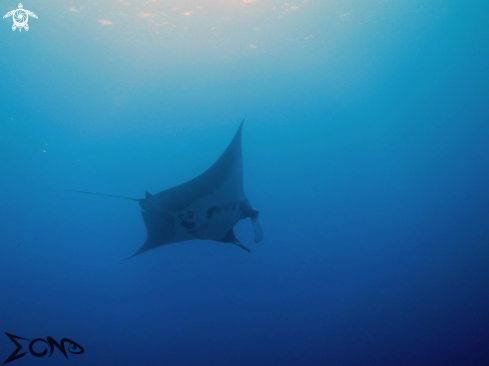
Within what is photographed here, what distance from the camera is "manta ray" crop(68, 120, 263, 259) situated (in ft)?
8.94

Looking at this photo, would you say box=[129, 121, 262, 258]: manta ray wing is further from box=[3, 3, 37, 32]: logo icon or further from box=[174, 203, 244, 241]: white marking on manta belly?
box=[3, 3, 37, 32]: logo icon

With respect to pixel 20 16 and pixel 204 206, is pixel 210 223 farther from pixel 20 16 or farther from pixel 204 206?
pixel 20 16

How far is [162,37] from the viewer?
760 centimetres

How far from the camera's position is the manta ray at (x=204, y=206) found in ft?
8.94

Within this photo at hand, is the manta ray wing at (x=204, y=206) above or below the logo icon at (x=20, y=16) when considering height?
below

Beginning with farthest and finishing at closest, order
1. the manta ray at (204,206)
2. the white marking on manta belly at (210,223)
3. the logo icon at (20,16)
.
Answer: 1. the logo icon at (20,16)
2. the white marking on manta belly at (210,223)
3. the manta ray at (204,206)

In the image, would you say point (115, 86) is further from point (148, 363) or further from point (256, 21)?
point (148, 363)

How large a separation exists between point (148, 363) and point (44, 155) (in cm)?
1151

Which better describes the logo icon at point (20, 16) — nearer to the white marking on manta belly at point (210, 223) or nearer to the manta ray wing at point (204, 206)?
the manta ray wing at point (204, 206)

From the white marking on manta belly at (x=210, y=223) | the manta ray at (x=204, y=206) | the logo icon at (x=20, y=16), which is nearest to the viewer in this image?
the manta ray at (x=204, y=206)

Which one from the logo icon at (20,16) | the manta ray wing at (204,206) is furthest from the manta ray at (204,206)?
the logo icon at (20,16)

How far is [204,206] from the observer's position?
9.87 feet

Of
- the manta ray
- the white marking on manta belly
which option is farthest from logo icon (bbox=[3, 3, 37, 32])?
the white marking on manta belly

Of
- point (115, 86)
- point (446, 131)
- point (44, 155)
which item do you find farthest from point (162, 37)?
point (446, 131)
